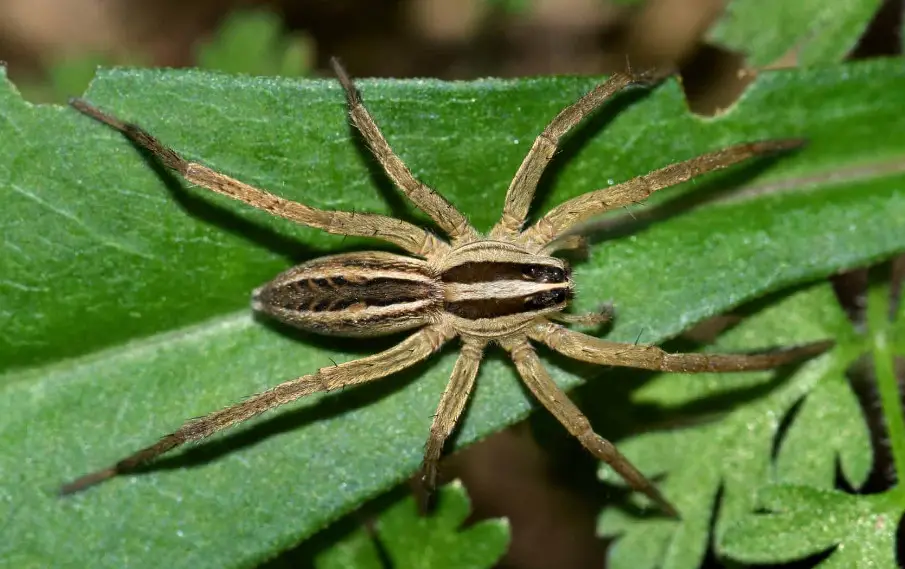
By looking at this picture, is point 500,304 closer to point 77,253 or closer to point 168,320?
point 168,320

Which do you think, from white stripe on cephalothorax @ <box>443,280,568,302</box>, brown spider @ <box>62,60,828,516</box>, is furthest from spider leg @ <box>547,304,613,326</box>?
white stripe on cephalothorax @ <box>443,280,568,302</box>

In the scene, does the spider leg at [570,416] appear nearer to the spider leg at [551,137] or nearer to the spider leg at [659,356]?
the spider leg at [659,356]

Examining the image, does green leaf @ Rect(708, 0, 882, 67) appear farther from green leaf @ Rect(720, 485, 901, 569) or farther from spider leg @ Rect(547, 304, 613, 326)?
green leaf @ Rect(720, 485, 901, 569)

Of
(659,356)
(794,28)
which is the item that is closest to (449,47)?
(794,28)

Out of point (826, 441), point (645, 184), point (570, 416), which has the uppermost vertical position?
point (645, 184)

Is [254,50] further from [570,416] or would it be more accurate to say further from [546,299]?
[570,416]

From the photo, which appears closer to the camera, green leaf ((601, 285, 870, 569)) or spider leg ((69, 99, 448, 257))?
spider leg ((69, 99, 448, 257))
